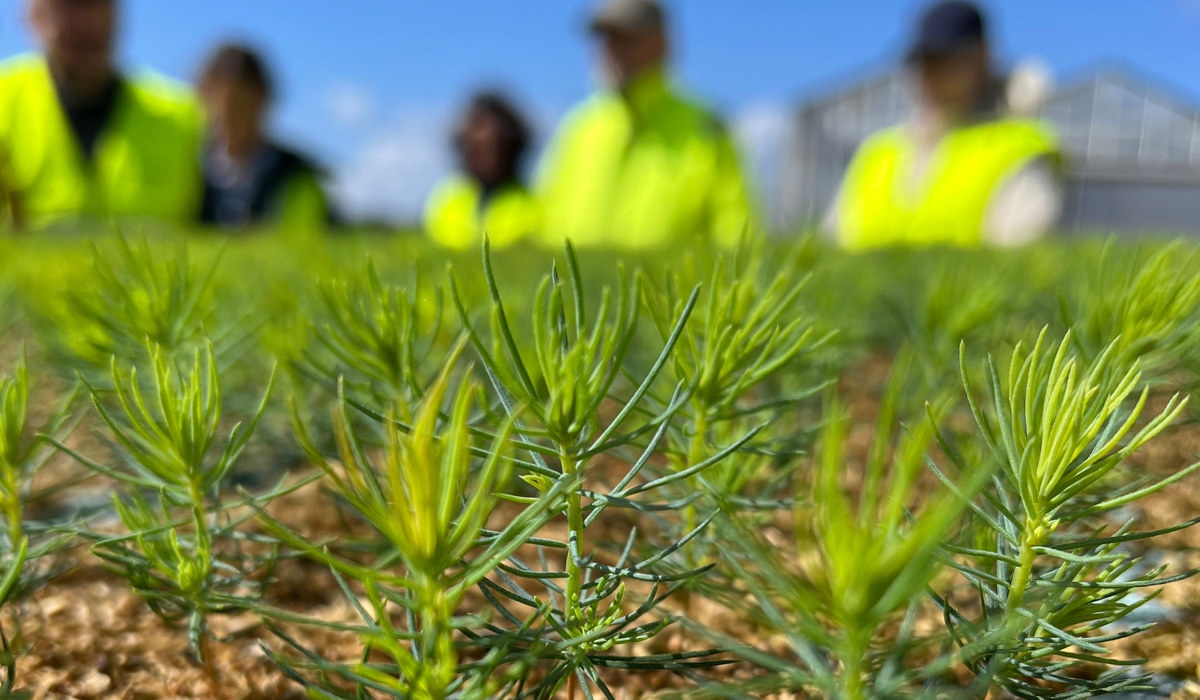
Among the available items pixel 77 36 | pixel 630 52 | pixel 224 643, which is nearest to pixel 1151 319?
pixel 224 643

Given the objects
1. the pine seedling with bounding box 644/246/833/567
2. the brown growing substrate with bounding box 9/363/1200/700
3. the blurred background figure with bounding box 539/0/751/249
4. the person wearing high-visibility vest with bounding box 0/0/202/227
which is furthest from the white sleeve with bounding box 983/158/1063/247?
the person wearing high-visibility vest with bounding box 0/0/202/227

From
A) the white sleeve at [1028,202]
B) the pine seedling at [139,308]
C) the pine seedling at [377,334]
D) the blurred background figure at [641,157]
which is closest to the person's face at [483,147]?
the blurred background figure at [641,157]

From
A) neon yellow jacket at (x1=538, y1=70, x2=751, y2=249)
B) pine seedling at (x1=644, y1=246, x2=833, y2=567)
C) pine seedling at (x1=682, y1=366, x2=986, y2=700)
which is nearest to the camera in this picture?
pine seedling at (x1=682, y1=366, x2=986, y2=700)

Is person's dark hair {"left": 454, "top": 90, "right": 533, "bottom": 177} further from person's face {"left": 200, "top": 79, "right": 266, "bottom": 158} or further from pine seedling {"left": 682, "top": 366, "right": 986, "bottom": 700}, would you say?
pine seedling {"left": 682, "top": 366, "right": 986, "bottom": 700}

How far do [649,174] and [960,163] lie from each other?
1.46 m

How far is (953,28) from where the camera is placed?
336cm

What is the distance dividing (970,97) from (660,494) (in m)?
3.70

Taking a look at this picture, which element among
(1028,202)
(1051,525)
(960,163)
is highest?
(960,163)

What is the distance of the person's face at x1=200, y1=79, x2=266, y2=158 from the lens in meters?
3.99

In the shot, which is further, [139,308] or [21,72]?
[21,72]

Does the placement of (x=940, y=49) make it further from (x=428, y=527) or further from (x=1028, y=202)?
(x=428, y=527)

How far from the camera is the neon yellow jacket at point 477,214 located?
5.06m

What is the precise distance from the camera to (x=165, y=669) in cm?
45

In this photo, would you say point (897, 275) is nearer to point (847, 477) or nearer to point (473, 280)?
point (847, 477)
